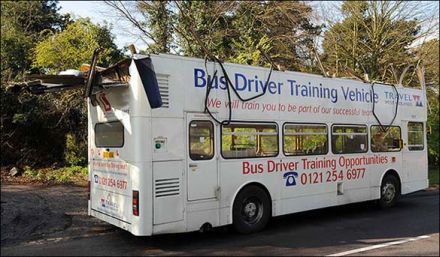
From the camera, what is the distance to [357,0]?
21484mm

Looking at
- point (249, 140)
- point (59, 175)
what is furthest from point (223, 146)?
point (59, 175)

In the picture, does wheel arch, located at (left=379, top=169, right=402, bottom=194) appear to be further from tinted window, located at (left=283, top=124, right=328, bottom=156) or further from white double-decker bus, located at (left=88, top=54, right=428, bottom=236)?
tinted window, located at (left=283, top=124, right=328, bottom=156)

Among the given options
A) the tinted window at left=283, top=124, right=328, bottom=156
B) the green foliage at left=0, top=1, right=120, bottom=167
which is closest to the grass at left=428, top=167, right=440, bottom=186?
the tinted window at left=283, top=124, right=328, bottom=156

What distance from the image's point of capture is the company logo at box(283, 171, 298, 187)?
8.63 meters

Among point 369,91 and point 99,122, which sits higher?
point 369,91

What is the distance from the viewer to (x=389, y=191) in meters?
11.1

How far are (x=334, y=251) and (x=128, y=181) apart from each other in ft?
11.0

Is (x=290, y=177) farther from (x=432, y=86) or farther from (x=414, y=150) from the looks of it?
(x=432, y=86)

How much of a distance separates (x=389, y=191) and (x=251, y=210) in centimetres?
458

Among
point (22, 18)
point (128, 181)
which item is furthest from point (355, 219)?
point (22, 18)

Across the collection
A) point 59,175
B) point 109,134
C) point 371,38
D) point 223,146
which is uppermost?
point 371,38

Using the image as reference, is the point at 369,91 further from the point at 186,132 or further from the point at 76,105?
the point at 76,105

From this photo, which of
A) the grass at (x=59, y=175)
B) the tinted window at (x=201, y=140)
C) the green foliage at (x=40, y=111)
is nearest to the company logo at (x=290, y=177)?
the tinted window at (x=201, y=140)

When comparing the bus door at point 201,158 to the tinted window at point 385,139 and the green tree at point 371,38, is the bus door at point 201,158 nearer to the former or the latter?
the tinted window at point 385,139
